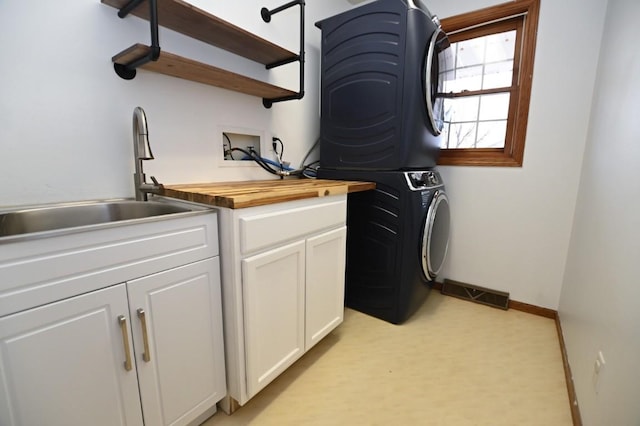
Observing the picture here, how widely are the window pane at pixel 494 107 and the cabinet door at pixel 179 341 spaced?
2.20 meters

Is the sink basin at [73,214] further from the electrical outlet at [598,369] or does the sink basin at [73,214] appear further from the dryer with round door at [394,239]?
the electrical outlet at [598,369]

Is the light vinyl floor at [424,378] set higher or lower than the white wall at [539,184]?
lower

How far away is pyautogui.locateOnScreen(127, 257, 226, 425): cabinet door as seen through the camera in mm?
887

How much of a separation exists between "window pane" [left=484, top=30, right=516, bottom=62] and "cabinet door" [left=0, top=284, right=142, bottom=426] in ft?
8.69

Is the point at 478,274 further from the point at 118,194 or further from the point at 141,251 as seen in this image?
the point at 118,194

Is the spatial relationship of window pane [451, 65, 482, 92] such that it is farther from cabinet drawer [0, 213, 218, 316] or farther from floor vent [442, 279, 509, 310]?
cabinet drawer [0, 213, 218, 316]

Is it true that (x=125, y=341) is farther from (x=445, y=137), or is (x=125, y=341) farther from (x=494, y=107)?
(x=494, y=107)

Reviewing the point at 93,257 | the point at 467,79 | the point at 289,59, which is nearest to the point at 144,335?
the point at 93,257

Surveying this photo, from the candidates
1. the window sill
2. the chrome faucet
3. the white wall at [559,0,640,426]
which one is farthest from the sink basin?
the window sill

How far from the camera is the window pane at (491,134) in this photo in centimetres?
208

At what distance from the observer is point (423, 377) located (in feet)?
4.59

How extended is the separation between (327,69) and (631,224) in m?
1.75

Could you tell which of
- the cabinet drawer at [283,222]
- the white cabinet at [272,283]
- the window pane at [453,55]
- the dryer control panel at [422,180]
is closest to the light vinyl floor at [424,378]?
the white cabinet at [272,283]

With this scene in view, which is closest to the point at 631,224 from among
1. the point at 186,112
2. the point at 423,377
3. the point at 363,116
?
the point at 423,377
